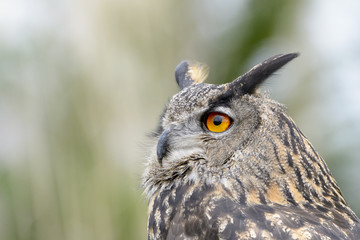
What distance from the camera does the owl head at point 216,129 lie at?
2508 millimetres

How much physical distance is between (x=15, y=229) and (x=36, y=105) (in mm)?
1415

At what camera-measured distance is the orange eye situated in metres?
2.56

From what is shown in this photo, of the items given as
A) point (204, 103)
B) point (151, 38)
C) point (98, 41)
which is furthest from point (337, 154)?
point (204, 103)

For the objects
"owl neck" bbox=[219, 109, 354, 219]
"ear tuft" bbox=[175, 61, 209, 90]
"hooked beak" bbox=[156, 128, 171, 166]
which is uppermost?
"ear tuft" bbox=[175, 61, 209, 90]

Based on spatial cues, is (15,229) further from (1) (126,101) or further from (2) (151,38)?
(2) (151,38)

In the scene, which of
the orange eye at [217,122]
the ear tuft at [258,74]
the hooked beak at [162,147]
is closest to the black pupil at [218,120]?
the orange eye at [217,122]

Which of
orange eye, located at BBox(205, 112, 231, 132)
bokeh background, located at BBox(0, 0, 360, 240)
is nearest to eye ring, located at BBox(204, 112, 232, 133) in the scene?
orange eye, located at BBox(205, 112, 231, 132)

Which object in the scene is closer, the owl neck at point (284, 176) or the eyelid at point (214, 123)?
the owl neck at point (284, 176)

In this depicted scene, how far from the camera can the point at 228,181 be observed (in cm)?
245

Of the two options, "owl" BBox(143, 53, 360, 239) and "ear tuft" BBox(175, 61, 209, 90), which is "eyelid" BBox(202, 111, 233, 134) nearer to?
"owl" BBox(143, 53, 360, 239)

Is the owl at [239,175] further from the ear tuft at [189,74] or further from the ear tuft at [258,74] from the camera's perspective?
the ear tuft at [189,74]

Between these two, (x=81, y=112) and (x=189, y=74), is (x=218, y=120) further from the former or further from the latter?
(x=81, y=112)

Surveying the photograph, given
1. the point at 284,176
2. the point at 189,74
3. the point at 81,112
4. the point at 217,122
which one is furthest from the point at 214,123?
the point at 81,112

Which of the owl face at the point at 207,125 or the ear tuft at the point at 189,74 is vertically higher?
the ear tuft at the point at 189,74
